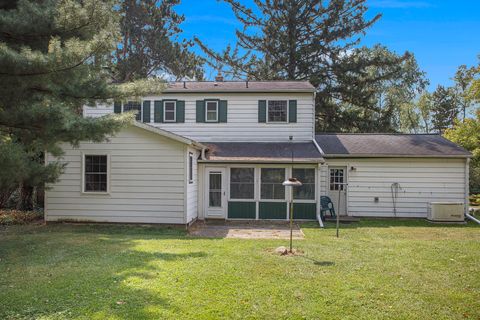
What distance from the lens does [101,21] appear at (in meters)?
8.41

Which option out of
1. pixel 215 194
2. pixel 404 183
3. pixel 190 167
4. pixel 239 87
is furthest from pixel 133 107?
pixel 404 183

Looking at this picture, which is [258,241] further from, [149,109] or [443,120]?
[443,120]

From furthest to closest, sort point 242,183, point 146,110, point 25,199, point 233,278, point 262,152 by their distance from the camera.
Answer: point 146,110 < point 25,199 < point 262,152 < point 242,183 < point 233,278

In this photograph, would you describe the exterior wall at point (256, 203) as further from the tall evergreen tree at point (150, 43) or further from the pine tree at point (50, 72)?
the tall evergreen tree at point (150, 43)

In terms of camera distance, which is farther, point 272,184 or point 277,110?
point 277,110

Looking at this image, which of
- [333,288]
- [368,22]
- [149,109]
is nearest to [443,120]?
[368,22]

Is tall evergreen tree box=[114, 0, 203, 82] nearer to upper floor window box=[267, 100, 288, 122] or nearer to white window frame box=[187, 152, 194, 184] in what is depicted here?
upper floor window box=[267, 100, 288, 122]

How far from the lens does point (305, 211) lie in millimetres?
13773

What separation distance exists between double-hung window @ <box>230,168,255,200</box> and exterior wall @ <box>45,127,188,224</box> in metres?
2.60

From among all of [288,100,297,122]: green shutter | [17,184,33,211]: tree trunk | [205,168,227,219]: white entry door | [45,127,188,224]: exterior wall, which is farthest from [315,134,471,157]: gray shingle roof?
[17,184,33,211]: tree trunk

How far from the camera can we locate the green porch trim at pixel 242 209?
1397 cm

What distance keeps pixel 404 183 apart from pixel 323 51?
43.4 feet

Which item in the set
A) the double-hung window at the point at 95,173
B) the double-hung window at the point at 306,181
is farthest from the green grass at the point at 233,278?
the double-hung window at the point at 306,181

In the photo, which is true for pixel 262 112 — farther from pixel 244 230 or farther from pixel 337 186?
pixel 244 230
